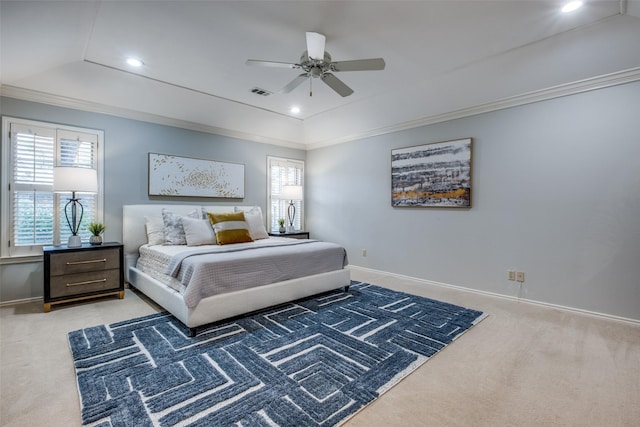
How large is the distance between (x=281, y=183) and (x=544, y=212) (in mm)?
4310

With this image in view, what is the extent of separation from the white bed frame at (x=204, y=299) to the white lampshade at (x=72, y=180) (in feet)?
2.25

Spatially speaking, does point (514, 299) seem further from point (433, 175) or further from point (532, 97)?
point (532, 97)

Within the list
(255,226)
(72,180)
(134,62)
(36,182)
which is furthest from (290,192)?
(36,182)

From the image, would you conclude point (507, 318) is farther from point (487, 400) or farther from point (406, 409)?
point (406, 409)

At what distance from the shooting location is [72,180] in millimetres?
3365

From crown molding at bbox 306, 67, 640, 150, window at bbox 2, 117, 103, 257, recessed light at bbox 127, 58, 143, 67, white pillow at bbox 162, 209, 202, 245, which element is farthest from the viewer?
white pillow at bbox 162, 209, 202, 245

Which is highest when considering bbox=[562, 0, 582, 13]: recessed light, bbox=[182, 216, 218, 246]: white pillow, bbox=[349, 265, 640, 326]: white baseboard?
bbox=[562, 0, 582, 13]: recessed light

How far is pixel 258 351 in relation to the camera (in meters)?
2.35

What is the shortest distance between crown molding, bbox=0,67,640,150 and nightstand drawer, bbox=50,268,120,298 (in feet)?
7.01

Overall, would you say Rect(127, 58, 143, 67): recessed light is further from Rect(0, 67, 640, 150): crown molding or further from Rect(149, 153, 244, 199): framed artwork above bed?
Rect(149, 153, 244, 199): framed artwork above bed

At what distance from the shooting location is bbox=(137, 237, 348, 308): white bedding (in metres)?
2.69

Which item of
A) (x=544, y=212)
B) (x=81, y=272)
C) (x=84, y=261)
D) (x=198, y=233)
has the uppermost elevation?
(x=544, y=212)

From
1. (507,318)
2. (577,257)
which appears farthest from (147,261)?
(577,257)

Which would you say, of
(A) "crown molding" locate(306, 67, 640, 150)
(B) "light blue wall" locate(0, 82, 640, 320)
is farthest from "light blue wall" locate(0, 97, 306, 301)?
(A) "crown molding" locate(306, 67, 640, 150)
